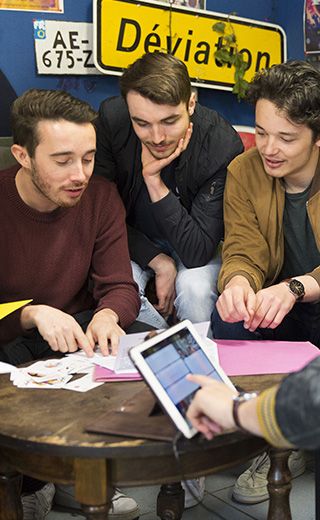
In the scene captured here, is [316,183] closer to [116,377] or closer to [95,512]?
[116,377]

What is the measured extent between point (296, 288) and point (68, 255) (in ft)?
2.24

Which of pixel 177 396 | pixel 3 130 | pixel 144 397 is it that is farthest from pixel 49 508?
pixel 3 130

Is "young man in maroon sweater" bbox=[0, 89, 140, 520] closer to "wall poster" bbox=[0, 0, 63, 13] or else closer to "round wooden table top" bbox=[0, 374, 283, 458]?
"round wooden table top" bbox=[0, 374, 283, 458]

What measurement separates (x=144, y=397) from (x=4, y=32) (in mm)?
1736

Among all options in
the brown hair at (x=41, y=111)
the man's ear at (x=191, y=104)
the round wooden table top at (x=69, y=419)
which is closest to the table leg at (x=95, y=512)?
the round wooden table top at (x=69, y=419)

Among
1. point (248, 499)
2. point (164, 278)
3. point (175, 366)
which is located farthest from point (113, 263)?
point (175, 366)

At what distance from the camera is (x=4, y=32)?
108 inches

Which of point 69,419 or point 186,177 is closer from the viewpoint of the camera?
point 69,419

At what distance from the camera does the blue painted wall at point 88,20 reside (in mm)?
2773

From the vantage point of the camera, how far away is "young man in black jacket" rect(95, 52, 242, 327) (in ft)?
7.89

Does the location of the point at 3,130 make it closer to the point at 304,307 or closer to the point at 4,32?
the point at 4,32

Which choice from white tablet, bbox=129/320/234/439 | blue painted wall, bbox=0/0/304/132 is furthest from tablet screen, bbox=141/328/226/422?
blue painted wall, bbox=0/0/304/132

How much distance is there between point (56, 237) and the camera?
2.23 meters

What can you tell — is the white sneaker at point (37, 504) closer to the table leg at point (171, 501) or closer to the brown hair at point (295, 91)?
the table leg at point (171, 501)
